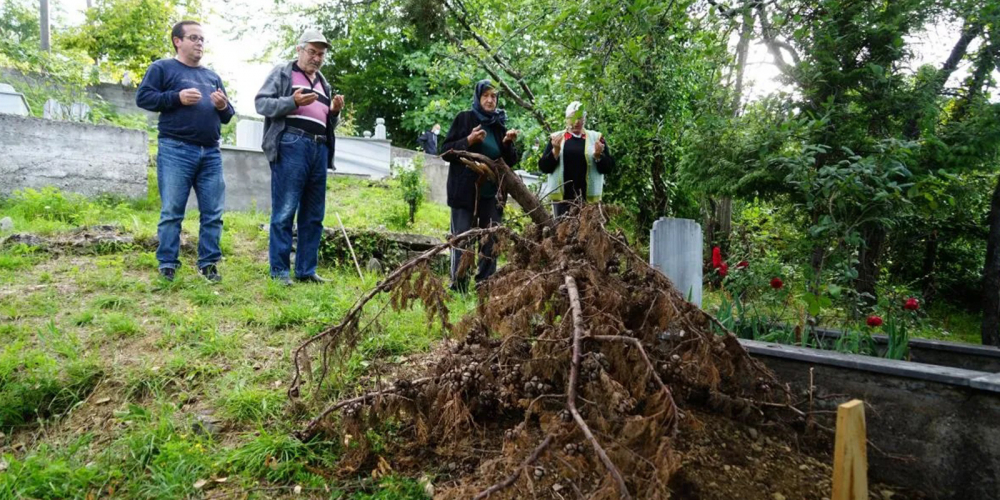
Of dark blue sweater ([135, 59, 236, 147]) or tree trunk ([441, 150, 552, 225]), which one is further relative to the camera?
dark blue sweater ([135, 59, 236, 147])

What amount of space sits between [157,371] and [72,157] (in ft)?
19.1

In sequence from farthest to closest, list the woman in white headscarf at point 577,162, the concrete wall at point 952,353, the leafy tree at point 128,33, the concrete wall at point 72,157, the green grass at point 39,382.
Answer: the leafy tree at point 128,33, the concrete wall at point 72,157, the woman in white headscarf at point 577,162, the concrete wall at point 952,353, the green grass at point 39,382

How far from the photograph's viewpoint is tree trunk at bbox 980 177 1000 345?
2.90 meters

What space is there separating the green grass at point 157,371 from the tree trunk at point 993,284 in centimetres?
298

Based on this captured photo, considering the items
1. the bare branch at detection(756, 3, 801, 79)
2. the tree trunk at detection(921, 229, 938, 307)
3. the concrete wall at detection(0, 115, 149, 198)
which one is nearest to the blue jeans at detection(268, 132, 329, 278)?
the bare branch at detection(756, 3, 801, 79)

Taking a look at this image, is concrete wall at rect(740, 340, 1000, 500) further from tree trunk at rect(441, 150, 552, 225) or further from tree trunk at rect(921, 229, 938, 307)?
tree trunk at rect(921, 229, 938, 307)

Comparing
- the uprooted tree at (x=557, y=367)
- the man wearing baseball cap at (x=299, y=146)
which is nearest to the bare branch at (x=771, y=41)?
the uprooted tree at (x=557, y=367)

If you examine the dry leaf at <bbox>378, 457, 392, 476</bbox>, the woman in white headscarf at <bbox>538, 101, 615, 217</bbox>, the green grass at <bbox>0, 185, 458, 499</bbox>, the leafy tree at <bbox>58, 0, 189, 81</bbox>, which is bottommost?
the dry leaf at <bbox>378, 457, 392, 476</bbox>

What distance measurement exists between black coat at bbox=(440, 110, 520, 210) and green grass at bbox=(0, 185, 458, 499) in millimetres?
801

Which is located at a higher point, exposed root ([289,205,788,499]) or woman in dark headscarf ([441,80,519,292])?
woman in dark headscarf ([441,80,519,292])

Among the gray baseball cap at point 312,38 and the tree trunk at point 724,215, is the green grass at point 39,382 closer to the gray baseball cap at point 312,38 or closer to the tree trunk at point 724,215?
the gray baseball cap at point 312,38

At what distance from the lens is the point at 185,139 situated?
3.83 metres

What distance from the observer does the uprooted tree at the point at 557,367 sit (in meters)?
1.54

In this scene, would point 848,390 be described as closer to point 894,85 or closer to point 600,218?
point 600,218
